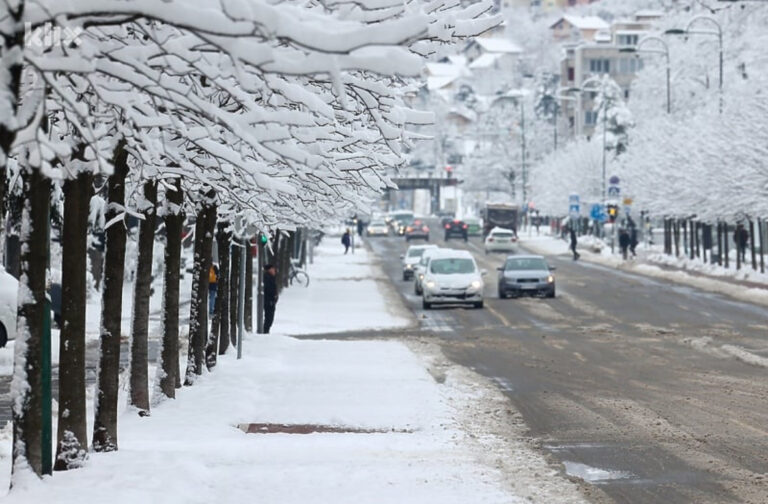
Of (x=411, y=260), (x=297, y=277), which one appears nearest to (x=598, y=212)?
(x=411, y=260)

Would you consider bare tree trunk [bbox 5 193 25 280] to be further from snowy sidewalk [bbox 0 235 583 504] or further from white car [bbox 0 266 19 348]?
snowy sidewalk [bbox 0 235 583 504]

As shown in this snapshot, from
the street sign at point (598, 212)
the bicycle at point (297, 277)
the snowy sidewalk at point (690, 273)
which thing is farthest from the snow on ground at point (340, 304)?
the street sign at point (598, 212)

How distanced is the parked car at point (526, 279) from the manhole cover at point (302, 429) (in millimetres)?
31005

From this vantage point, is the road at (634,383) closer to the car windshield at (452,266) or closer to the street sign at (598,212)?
the car windshield at (452,266)

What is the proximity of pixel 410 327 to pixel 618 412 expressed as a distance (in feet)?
58.4

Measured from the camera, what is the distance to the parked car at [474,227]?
406 ft

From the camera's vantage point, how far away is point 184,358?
25.7 meters

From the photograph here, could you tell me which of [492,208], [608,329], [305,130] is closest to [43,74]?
[305,130]

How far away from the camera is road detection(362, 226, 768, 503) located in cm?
1277

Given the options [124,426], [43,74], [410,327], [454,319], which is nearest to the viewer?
[43,74]

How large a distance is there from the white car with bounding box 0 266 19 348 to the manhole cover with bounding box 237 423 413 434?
1158 centimetres

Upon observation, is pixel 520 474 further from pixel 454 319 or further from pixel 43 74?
pixel 454 319

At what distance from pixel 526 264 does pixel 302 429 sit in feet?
108

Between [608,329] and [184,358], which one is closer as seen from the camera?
[184,358]
